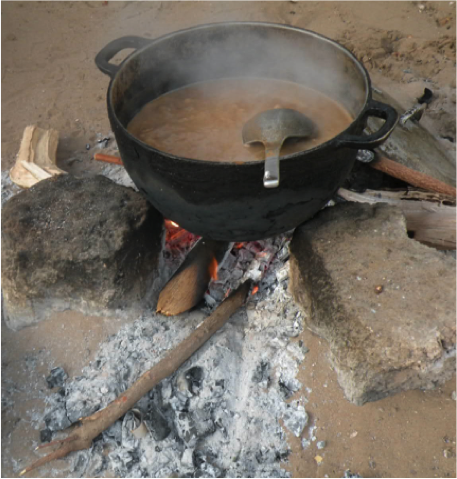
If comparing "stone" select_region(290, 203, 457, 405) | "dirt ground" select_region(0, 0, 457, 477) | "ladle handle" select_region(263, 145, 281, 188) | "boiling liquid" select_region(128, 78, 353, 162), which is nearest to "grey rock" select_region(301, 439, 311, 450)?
"dirt ground" select_region(0, 0, 457, 477)

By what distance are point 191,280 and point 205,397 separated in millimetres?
571

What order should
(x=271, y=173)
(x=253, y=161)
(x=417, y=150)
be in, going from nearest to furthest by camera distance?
(x=271, y=173), (x=253, y=161), (x=417, y=150)

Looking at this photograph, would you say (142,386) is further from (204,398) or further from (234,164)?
(234,164)

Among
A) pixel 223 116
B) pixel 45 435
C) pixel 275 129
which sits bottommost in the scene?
pixel 45 435

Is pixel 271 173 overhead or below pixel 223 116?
overhead

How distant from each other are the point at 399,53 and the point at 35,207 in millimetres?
3187

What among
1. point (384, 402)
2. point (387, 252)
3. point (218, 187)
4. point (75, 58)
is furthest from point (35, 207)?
point (75, 58)

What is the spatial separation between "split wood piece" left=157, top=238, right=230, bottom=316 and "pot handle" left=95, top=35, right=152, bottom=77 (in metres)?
0.91

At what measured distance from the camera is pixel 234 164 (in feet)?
5.71

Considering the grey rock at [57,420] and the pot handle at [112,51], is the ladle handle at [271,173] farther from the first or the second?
the grey rock at [57,420]

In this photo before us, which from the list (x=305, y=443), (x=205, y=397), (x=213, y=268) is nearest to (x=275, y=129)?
(x=213, y=268)

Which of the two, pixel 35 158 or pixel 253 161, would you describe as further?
pixel 35 158

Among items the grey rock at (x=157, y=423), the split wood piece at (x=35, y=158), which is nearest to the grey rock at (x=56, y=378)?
the grey rock at (x=157, y=423)

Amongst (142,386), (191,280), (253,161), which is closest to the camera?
(253,161)
